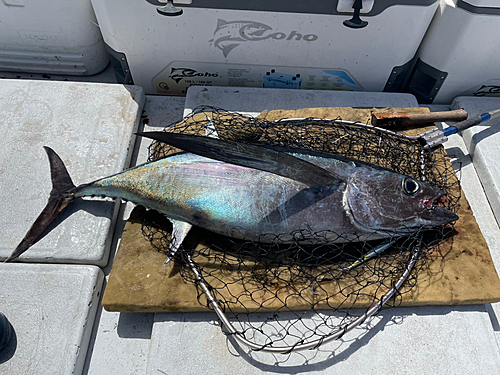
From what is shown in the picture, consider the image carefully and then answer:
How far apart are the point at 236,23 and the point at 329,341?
2.32 m

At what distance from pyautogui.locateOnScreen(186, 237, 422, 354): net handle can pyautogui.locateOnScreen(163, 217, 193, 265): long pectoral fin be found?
3.8 inches

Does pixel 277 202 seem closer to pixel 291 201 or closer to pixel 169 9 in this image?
pixel 291 201

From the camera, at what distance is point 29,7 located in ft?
8.95

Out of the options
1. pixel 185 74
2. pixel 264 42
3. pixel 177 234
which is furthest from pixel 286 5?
pixel 177 234

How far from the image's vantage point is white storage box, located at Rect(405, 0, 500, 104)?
2453 millimetres

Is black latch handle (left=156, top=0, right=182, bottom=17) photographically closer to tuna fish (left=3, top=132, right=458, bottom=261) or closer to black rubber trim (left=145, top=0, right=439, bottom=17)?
black rubber trim (left=145, top=0, right=439, bottom=17)

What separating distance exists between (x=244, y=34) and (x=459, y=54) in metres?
1.77

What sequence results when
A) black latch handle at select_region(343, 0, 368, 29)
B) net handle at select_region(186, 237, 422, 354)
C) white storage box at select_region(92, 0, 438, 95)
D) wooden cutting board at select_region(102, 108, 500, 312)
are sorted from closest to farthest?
net handle at select_region(186, 237, 422, 354) → wooden cutting board at select_region(102, 108, 500, 312) → black latch handle at select_region(343, 0, 368, 29) → white storage box at select_region(92, 0, 438, 95)

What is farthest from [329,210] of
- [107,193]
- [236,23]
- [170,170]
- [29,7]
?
[29,7]

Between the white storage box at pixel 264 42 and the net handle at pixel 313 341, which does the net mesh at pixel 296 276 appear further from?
the white storage box at pixel 264 42

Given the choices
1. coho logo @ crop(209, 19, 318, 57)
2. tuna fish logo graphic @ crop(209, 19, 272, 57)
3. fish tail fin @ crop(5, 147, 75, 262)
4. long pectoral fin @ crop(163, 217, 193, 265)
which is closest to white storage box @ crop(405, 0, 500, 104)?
coho logo @ crop(209, 19, 318, 57)

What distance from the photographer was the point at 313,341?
5.79 ft

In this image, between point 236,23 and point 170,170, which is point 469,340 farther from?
point 236,23

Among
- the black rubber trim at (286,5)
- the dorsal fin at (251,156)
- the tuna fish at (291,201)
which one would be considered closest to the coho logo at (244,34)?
the black rubber trim at (286,5)
